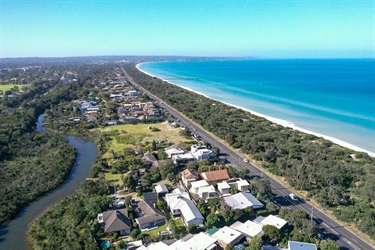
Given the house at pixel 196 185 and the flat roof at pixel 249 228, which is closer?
the flat roof at pixel 249 228

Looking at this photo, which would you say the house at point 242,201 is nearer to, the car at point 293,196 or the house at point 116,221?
the car at point 293,196

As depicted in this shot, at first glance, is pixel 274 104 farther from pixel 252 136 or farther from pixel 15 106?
pixel 15 106

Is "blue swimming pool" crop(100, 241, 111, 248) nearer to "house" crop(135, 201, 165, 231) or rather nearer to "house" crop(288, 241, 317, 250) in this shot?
"house" crop(135, 201, 165, 231)

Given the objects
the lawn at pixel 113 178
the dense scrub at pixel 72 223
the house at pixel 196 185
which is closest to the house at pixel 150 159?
the lawn at pixel 113 178

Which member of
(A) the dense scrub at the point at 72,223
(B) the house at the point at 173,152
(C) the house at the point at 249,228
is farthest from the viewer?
(B) the house at the point at 173,152

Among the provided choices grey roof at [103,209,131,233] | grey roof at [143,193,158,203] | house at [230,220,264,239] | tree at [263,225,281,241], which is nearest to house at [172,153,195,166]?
grey roof at [143,193,158,203]

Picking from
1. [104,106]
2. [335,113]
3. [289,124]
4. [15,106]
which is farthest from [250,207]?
[15,106]
